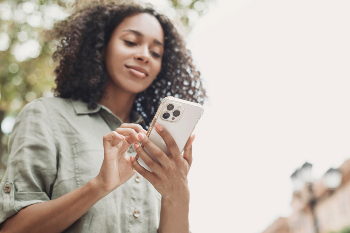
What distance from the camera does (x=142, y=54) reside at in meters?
2.15

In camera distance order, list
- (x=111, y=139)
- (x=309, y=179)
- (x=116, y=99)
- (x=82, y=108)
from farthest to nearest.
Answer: (x=309, y=179) < (x=116, y=99) < (x=82, y=108) < (x=111, y=139)

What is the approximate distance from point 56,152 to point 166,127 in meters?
0.67

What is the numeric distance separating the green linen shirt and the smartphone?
0.36 metres

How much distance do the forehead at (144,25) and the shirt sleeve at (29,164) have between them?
0.91 m

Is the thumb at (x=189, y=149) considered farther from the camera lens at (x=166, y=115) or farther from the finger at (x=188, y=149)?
the camera lens at (x=166, y=115)

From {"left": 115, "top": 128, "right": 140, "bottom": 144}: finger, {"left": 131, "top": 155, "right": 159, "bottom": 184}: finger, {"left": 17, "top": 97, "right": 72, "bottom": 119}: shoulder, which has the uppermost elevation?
{"left": 115, "top": 128, "right": 140, "bottom": 144}: finger

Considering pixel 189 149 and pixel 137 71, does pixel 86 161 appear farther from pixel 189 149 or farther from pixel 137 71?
pixel 137 71

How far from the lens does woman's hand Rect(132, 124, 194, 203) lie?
137cm

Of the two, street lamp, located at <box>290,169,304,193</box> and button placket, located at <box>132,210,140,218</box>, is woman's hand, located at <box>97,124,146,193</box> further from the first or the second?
street lamp, located at <box>290,169,304,193</box>

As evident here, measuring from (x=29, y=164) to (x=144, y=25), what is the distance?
1285 millimetres

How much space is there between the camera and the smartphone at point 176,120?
1.41m

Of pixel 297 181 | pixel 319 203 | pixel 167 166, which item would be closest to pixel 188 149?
pixel 167 166

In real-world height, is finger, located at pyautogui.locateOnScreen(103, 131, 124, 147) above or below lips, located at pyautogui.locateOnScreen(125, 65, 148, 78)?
below

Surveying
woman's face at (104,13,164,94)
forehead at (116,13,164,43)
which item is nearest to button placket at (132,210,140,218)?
woman's face at (104,13,164,94)
